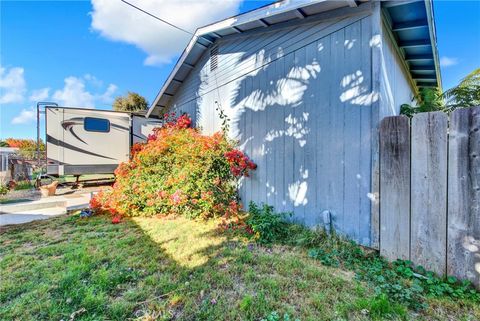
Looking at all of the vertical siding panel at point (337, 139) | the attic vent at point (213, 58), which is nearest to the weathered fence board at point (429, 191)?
the vertical siding panel at point (337, 139)

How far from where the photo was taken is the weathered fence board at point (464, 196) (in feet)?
6.26

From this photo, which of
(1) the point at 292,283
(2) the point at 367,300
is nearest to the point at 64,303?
(1) the point at 292,283

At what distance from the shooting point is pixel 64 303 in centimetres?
180

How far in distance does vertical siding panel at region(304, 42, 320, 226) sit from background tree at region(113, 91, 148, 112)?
1800cm

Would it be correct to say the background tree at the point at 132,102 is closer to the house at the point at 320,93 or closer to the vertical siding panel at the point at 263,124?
the house at the point at 320,93

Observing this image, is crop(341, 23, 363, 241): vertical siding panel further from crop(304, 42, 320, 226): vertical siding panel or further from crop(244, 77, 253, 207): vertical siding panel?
crop(244, 77, 253, 207): vertical siding panel

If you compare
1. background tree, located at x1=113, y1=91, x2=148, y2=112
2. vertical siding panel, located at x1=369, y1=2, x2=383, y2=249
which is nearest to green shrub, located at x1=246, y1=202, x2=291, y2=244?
vertical siding panel, located at x1=369, y1=2, x2=383, y2=249

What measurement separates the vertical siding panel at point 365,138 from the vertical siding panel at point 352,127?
0.13 feet

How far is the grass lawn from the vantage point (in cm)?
169

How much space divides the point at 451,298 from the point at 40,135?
1078 centimetres

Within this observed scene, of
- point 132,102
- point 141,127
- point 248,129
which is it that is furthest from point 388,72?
point 132,102

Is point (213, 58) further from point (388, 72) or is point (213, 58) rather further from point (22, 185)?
point (22, 185)

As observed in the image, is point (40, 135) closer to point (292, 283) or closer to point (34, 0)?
point (34, 0)

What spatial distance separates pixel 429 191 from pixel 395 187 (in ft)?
0.95
